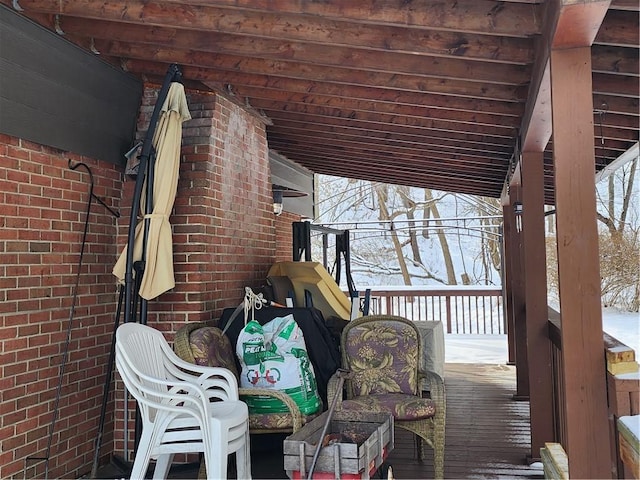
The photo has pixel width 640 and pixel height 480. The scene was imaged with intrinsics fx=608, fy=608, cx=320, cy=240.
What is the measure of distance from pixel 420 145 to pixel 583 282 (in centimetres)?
376

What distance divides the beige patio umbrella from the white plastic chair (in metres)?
0.46

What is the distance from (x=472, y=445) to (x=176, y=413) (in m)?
2.41

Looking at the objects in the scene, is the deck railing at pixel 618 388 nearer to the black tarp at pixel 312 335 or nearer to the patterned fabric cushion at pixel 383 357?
the patterned fabric cushion at pixel 383 357

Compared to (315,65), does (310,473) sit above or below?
below

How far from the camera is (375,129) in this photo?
5.55 metres

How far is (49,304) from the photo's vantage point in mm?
3531

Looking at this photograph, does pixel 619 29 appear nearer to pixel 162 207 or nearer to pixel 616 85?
pixel 616 85

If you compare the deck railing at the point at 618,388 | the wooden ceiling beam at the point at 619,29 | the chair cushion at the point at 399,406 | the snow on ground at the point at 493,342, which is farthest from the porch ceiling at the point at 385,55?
the snow on ground at the point at 493,342

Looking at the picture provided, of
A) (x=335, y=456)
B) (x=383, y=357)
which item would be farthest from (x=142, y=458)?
(x=383, y=357)

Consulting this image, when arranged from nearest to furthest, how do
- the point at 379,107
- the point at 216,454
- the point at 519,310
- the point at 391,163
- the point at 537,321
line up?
the point at 216,454
the point at 537,321
the point at 379,107
the point at 519,310
the point at 391,163

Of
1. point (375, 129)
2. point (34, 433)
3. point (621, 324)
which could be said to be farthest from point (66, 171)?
point (621, 324)

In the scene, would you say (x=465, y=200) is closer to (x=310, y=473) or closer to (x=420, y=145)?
(x=420, y=145)

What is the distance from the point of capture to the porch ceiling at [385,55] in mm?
2977

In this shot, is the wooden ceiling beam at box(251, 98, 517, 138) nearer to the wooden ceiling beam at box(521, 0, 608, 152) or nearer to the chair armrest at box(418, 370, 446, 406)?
the wooden ceiling beam at box(521, 0, 608, 152)
